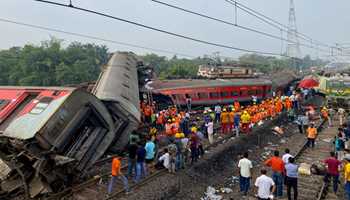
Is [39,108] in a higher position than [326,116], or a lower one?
higher

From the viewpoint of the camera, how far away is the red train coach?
26.8 metres

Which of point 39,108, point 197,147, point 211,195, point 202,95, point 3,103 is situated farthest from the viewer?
point 202,95

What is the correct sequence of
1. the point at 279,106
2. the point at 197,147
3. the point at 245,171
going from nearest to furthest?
the point at 245,171
the point at 197,147
the point at 279,106

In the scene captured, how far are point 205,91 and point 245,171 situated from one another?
17.5 metres

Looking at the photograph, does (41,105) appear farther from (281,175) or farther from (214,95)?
(214,95)

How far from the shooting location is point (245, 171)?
10.7 m

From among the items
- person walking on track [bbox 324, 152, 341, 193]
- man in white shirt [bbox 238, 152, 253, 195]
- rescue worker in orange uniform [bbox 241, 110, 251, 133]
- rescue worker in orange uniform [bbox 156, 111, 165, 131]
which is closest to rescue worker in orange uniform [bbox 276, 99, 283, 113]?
rescue worker in orange uniform [bbox 241, 110, 251, 133]

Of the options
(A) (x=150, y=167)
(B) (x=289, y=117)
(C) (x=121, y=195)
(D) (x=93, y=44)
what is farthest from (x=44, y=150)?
(D) (x=93, y=44)

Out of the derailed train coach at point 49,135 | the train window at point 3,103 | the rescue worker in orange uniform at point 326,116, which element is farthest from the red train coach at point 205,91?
the train window at point 3,103

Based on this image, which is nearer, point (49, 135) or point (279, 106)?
point (49, 135)

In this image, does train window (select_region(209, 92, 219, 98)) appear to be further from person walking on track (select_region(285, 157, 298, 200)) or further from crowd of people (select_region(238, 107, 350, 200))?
person walking on track (select_region(285, 157, 298, 200))

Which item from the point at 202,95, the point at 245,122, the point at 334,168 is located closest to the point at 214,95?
the point at 202,95

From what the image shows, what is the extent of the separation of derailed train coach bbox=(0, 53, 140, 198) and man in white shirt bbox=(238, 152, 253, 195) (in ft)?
14.6

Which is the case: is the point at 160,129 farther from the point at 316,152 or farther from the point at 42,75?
the point at 42,75
